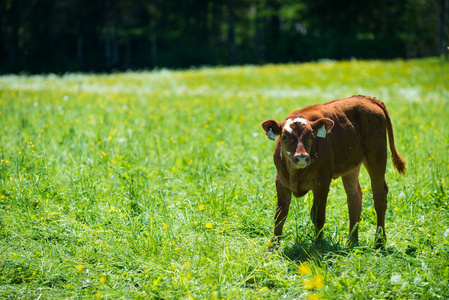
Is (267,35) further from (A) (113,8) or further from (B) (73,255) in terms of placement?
(B) (73,255)

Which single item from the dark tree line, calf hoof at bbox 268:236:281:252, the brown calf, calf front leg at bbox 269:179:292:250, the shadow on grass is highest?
the dark tree line

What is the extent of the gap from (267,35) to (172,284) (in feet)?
161

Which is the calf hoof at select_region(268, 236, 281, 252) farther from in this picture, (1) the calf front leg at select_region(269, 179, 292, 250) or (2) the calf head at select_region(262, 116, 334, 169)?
(2) the calf head at select_region(262, 116, 334, 169)

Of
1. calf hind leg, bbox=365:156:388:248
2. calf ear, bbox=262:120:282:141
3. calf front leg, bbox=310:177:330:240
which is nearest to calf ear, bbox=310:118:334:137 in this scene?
calf ear, bbox=262:120:282:141

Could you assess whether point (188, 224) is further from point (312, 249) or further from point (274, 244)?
point (312, 249)

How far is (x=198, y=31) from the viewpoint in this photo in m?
54.6

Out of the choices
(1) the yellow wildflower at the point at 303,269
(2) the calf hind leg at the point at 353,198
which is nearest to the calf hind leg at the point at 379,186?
(2) the calf hind leg at the point at 353,198

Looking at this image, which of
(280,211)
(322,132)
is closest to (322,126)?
(322,132)

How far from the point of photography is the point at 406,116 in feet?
34.9

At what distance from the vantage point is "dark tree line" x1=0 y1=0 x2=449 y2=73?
3738 centimetres

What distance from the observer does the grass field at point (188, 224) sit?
3.52 meters

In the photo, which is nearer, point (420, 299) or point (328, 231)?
point (420, 299)

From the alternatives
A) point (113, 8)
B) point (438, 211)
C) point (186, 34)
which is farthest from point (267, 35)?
point (438, 211)

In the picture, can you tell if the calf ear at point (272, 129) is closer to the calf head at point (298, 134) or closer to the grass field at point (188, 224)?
the calf head at point (298, 134)
